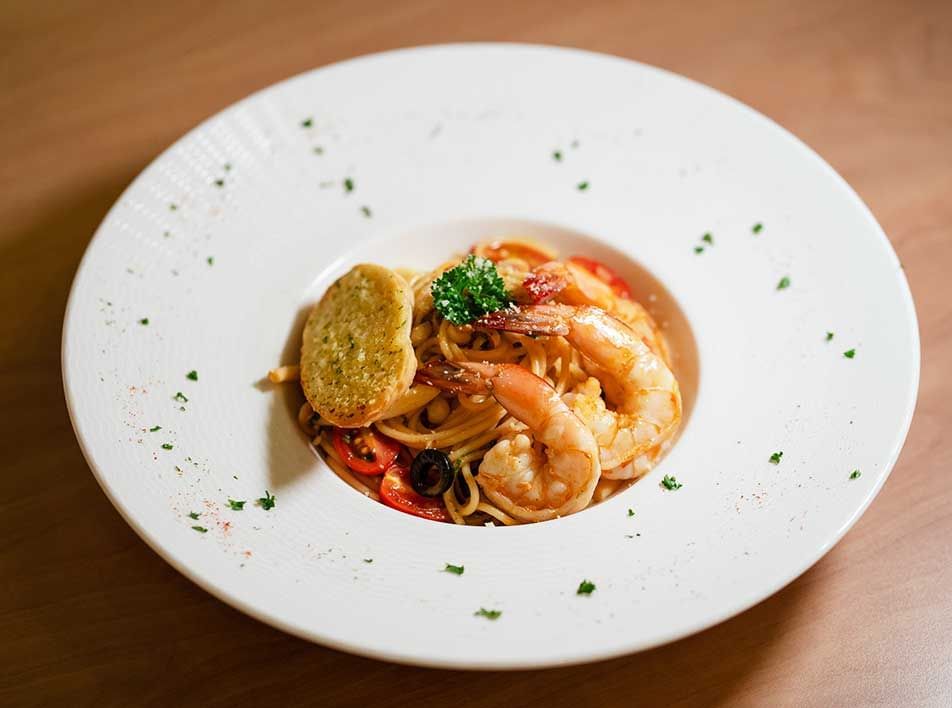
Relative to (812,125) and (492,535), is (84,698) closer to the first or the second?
(492,535)

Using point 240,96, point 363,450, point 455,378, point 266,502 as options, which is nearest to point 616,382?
point 455,378

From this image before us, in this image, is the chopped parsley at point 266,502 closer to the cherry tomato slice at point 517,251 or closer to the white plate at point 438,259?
the white plate at point 438,259

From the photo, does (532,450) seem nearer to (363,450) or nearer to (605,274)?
(363,450)

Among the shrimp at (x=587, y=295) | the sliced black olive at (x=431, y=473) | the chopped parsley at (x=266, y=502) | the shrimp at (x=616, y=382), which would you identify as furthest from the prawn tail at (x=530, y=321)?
the chopped parsley at (x=266, y=502)

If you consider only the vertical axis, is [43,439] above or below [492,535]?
below

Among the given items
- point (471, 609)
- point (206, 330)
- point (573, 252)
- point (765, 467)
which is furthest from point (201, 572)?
point (573, 252)

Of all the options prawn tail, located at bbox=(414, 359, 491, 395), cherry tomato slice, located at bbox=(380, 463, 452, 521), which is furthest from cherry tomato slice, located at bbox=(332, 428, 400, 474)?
prawn tail, located at bbox=(414, 359, 491, 395)

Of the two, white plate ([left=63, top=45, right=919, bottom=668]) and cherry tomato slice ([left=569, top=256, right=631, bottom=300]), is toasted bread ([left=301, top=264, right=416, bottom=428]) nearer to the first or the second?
white plate ([left=63, top=45, right=919, bottom=668])
